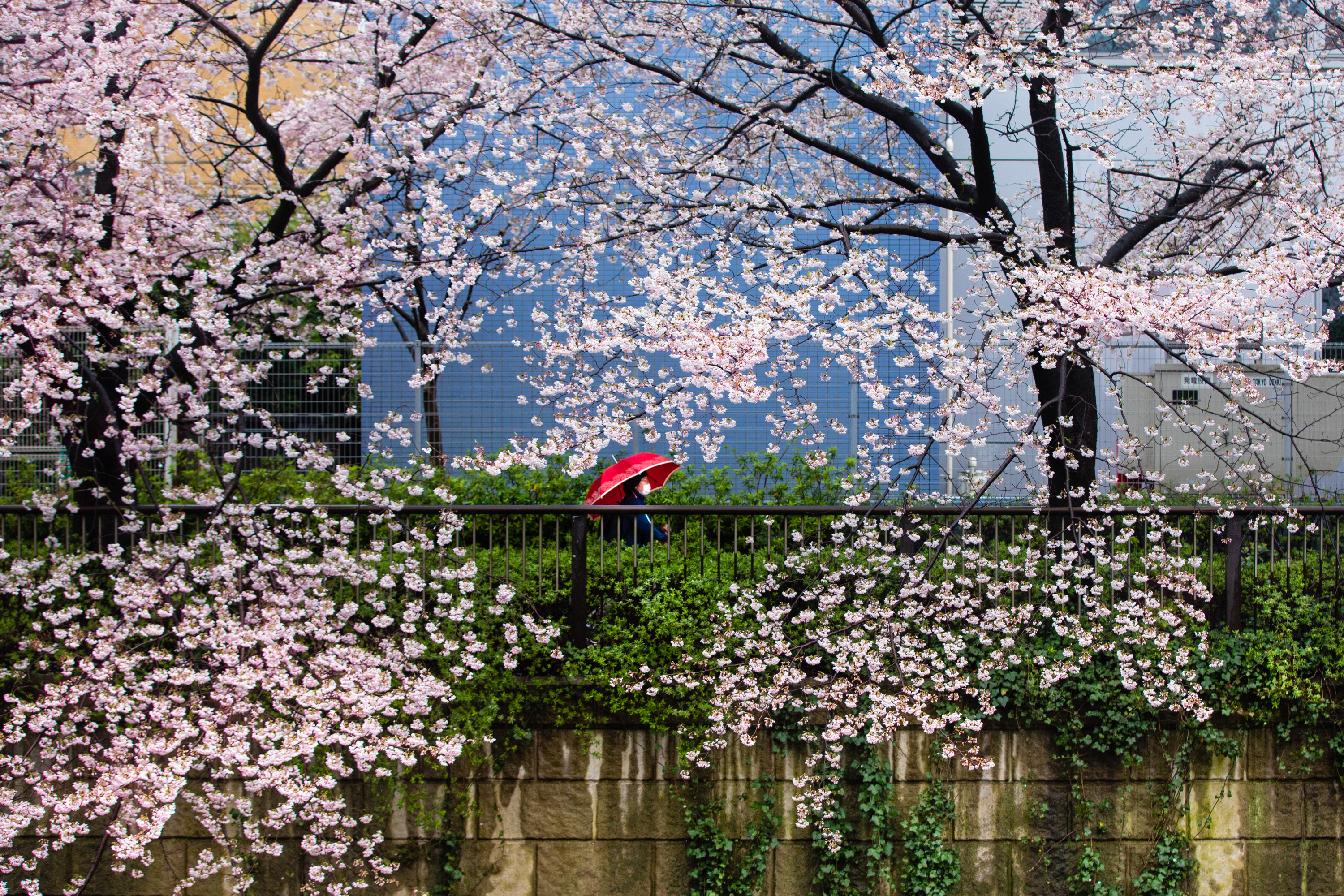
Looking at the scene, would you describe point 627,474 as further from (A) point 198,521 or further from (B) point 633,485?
(A) point 198,521

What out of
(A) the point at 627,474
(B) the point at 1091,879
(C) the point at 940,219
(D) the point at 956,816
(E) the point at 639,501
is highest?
(C) the point at 940,219

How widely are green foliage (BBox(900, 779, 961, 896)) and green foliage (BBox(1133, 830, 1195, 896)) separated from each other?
1.09m

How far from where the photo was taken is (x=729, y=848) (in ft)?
16.1

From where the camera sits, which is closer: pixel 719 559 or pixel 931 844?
pixel 931 844

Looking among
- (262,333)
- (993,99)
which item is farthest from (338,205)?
(993,99)

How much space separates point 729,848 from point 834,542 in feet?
6.05

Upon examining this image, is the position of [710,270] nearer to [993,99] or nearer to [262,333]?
[262,333]

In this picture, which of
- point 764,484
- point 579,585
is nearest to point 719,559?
point 579,585

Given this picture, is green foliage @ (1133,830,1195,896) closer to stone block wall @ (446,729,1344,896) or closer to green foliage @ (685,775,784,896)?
stone block wall @ (446,729,1344,896)

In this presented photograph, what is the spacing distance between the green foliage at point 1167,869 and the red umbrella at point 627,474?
369 centimetres

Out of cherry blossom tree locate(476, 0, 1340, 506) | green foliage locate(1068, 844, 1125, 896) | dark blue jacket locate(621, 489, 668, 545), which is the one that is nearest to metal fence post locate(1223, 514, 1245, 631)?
cherry blossom tree locate(476, 0, 1340, 506)

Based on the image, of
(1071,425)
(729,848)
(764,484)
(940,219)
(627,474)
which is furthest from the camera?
(940,219)

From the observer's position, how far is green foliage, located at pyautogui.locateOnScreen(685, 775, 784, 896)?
492 cm

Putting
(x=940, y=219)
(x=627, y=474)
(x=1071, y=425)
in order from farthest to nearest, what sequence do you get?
1. (x=940, y=219)
2. (x=627, y=474)
3. (x=1071, y=425)
